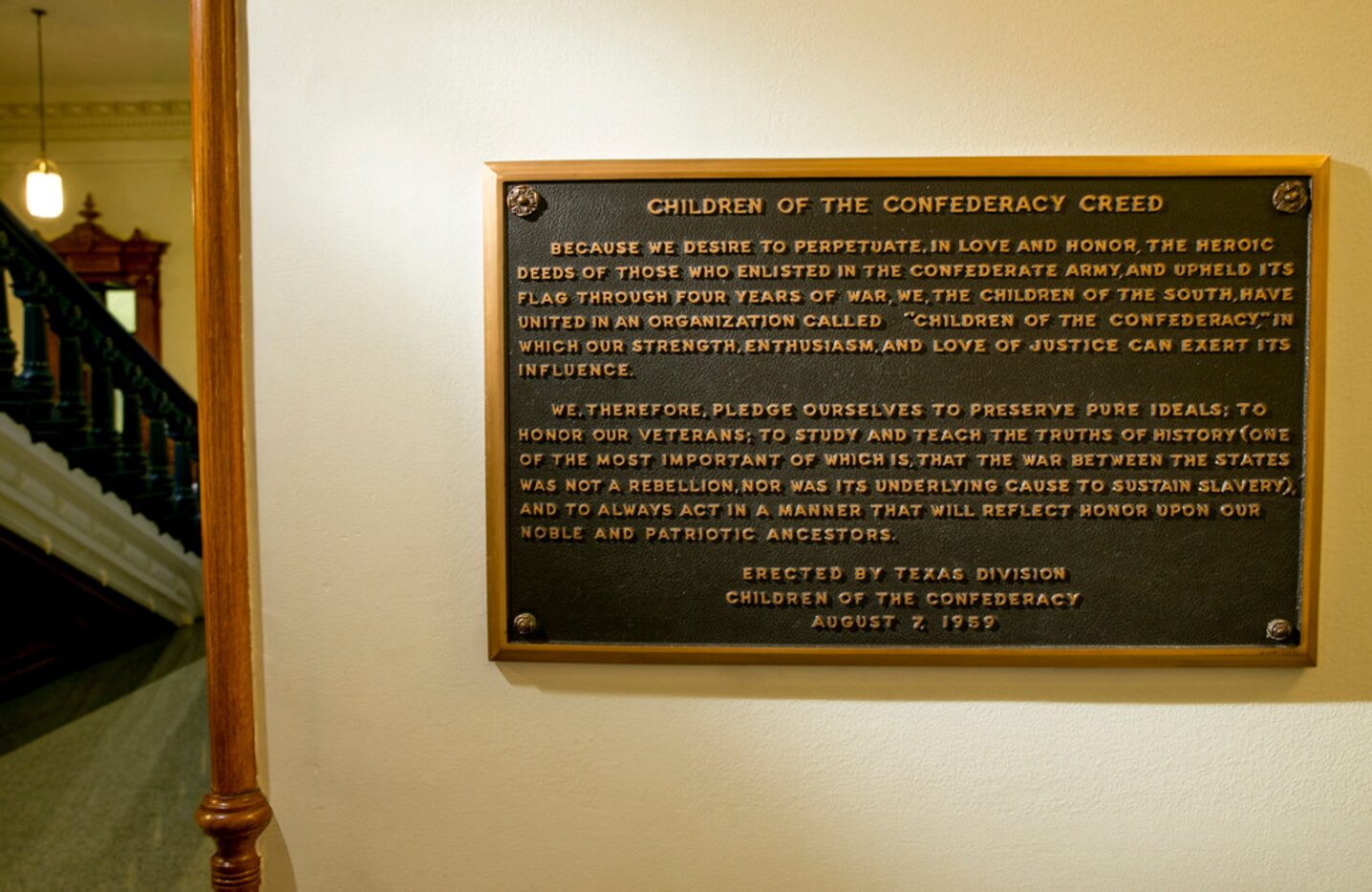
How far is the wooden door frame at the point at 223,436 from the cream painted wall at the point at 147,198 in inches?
278

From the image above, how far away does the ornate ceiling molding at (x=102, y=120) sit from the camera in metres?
7.61

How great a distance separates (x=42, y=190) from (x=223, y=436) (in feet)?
18.5

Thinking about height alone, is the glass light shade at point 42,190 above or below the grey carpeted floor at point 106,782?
above

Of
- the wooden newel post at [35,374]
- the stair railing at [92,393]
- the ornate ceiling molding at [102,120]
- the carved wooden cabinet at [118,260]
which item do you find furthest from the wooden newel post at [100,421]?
the ornate ceiling molding at [102,120]

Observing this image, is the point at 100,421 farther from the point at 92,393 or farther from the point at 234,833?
the point at 234,833

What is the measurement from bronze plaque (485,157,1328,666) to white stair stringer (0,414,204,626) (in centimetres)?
338

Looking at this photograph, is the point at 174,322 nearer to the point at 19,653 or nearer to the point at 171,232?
the point at 171,232

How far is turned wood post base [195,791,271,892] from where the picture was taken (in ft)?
5.50

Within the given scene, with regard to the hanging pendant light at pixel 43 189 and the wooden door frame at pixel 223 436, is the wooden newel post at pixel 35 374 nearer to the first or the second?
the hanging pendant light at pixel 43 189

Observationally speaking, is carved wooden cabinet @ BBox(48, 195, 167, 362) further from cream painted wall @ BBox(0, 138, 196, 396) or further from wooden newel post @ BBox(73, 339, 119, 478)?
wooden newel post @ BBox(73, 339, 119, 478)

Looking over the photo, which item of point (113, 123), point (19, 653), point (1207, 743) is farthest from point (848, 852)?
point (113, 123)

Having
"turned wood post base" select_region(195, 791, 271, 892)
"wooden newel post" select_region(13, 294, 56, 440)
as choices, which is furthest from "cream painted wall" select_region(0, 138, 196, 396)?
"turned wood post base" select_region(195, 791, 271, 892)

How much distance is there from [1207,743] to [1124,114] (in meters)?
1.26

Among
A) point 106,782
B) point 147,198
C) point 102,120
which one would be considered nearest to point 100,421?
point 106,782
